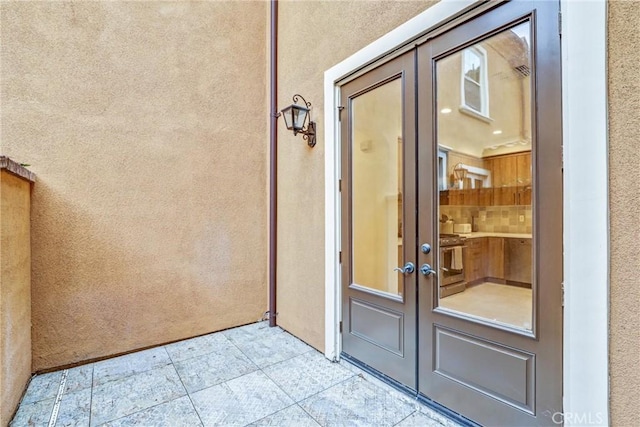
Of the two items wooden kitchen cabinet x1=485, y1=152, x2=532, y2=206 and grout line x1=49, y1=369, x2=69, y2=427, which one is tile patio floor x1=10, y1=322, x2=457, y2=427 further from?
wooden kitchen cabinet x1=485, y1=152, x2=532, y2=206

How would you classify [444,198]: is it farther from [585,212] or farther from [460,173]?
[585,212]

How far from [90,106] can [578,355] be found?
13.4 feet

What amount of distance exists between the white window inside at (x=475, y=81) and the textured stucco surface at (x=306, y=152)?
0.75 m

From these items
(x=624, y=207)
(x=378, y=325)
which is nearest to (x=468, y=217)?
(x=624, y=207)

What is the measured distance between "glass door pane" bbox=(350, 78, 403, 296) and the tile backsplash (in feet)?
1.39

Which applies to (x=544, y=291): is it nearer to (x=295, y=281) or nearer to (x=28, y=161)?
Answer: (x=295, y=281)

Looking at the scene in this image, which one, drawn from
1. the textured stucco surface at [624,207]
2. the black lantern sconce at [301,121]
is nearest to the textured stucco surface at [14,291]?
the black lantern sconce at [301,121]

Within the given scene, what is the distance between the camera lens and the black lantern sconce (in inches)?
119

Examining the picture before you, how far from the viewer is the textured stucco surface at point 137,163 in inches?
108

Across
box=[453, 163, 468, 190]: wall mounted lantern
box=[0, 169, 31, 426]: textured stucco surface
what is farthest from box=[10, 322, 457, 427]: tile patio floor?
box=[453, 163, 468, 190]: wall mounted lantern

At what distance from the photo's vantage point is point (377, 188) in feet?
8.56

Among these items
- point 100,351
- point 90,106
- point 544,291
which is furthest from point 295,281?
point 90,106

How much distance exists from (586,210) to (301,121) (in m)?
2.36

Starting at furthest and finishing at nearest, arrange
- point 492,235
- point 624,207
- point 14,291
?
point 14,291 < point 492,235 < point 624,207
